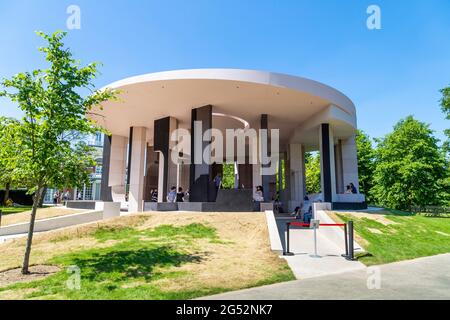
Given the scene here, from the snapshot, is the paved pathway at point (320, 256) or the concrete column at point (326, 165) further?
the concrete column at point (326, 165)

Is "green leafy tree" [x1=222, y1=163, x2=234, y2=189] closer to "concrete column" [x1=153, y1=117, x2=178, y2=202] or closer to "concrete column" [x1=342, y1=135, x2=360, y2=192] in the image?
"concrete column" [x1=342, y1=135, x2=360, y2=192]

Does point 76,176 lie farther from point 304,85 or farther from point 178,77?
point 304,85

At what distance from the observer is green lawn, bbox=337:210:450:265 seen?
9094 millimetres

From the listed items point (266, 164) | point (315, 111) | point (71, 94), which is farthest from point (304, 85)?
point (71, 94)

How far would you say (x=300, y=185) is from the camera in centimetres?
2528

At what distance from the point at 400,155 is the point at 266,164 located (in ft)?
69.0

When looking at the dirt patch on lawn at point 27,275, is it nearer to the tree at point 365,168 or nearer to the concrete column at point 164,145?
the concrete column at point 164,145

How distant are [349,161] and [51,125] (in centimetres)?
2259

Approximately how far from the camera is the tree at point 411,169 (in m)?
29.8

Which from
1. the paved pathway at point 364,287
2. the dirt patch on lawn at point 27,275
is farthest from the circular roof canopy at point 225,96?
the paved pathway at point 364,287

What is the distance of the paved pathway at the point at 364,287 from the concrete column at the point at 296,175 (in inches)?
678

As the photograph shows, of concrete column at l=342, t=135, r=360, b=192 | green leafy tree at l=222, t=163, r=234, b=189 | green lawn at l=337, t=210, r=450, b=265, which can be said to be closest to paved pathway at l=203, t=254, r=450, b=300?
green lawn at l=337, t=210, r=450, b=265

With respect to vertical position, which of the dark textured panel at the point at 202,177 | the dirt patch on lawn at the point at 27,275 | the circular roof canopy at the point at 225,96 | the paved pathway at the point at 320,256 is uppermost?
the circular roof canopy at the point at 225,96

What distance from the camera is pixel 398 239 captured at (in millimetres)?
11086
